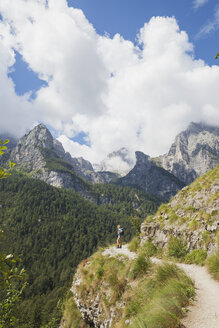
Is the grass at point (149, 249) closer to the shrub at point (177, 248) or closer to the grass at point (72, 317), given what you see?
the shrub at point (177, 248)

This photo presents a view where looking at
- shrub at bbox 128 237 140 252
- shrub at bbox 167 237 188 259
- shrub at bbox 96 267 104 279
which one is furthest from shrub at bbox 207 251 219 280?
shrub at bbox 128 237 140 252

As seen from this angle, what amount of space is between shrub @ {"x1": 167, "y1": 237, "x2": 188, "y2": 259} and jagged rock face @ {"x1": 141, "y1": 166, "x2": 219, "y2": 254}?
1.08 feet

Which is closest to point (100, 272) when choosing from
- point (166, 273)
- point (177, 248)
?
point (177, 248)

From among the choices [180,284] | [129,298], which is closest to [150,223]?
[129,298]

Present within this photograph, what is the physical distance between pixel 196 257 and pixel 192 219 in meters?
3.21

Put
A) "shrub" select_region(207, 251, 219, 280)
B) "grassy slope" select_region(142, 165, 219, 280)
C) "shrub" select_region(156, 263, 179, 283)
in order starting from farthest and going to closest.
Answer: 1. "grassy slope" select_region(142, 165, 219, 280)
2. "shrub" select_region(207, 251, 219, 280)
3. "shrub" select_region(156, 263, 179, 283)

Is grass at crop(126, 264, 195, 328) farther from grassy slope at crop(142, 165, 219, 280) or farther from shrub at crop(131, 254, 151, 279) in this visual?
grassy slope at crop(142, 165, 219, 280)

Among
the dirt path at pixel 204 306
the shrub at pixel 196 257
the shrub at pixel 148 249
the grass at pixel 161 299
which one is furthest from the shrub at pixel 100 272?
the dirt path at pixel 204 306

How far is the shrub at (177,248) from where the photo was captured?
12.5 m

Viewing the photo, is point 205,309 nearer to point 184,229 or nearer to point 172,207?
point 184,229

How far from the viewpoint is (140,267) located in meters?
10.3

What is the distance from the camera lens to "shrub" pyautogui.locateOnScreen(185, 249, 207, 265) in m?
11.0

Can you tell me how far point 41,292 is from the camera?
13825 cm

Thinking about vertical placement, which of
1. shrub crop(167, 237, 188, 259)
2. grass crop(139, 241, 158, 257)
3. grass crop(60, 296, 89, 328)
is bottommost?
grass crop(60, 296, 89, 328)
